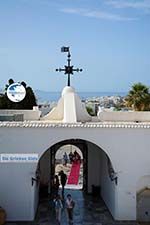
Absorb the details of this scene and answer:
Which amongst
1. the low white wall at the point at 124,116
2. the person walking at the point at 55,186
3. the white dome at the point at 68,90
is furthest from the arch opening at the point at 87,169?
the white dome at the point at 68,90

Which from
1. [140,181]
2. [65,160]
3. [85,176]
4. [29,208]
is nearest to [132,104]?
[65,160]

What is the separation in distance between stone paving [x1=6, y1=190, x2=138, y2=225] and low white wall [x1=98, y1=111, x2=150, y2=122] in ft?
14.4

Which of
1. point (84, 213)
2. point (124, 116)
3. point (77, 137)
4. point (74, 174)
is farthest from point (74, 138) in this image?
point (74, 174)

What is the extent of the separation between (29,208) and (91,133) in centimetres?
423

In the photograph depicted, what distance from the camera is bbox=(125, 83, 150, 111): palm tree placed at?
33.2 meters

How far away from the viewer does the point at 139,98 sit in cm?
3347

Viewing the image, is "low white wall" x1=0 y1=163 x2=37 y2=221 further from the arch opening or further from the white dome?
the white dome

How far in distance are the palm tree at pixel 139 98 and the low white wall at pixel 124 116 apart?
10.4 metres

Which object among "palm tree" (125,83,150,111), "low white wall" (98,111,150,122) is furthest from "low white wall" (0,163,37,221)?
"palm tree" (125,83,150,111)

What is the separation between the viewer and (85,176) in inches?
Result: 895

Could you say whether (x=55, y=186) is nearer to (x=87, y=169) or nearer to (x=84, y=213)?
(x=87, y=169)

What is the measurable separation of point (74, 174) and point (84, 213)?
9688mm

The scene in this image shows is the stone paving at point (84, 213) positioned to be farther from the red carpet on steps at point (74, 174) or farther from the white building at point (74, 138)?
the red carpet on steps at point (74, 174)

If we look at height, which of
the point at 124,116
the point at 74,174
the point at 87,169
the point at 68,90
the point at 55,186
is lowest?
the point at 74,174
